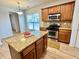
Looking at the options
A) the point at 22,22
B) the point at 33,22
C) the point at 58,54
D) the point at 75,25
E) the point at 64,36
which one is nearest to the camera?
the point at 58,54

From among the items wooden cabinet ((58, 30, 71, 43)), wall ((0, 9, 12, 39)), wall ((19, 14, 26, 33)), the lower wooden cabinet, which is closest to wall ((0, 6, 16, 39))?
wall ((0, 9, 12, 39))

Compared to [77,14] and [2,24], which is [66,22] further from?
[2,24]

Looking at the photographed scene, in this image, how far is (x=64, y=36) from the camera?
3.16 metres

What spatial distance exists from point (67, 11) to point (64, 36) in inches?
57.0

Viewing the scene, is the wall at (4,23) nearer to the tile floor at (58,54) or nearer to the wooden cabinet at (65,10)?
the tile floor at (58,54)

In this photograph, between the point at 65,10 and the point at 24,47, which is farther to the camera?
the point at 65,10

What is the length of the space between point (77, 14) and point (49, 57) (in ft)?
7.42

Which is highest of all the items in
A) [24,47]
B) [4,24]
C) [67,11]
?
[67,11]

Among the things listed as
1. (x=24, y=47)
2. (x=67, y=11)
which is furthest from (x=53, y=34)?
(x=24, y=47)

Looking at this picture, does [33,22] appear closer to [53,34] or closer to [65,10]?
[53,34]

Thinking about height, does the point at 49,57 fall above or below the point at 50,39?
below

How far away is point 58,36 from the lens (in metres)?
3.40

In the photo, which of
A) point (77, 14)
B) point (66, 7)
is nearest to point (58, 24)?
point (66, 7)

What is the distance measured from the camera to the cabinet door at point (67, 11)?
2.92 m
